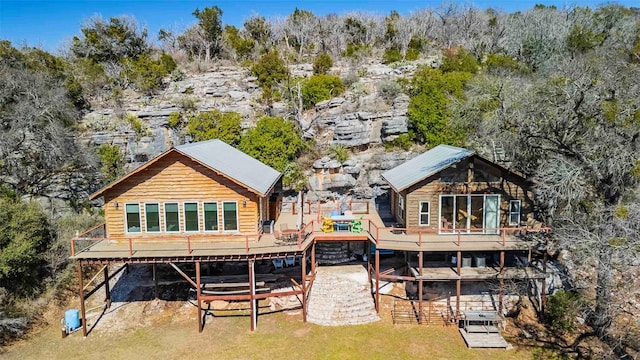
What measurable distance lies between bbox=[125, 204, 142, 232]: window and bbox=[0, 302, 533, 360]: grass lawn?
13.6ft

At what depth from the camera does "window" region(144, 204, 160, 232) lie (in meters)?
17.0

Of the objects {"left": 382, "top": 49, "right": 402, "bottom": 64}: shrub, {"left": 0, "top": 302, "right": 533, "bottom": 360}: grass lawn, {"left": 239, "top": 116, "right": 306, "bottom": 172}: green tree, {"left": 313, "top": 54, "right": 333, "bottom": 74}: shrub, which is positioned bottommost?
{"left": 0, "top": 302, "right": 533, "bottom": 360}: grass lawn

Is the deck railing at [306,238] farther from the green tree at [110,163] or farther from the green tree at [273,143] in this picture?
the green tree at [110,163]

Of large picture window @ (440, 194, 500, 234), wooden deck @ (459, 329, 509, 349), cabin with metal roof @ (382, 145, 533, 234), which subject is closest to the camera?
wooden deck @ (459, 329, 509, 349)

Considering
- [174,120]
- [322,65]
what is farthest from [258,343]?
[322,65]

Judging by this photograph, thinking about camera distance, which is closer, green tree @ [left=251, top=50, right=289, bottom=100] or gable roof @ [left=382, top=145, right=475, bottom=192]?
gable roof @ [left=382, top=145, right=475, bottom=192]

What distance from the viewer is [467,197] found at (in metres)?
18.0

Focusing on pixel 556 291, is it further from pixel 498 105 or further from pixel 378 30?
pixel 378 30

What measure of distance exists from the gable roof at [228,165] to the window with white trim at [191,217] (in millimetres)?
2069

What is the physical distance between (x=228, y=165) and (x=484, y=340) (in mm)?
12928

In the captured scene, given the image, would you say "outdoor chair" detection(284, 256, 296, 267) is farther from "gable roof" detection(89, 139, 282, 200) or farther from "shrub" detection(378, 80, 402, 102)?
"shrub" detection(378, 80, 402, 102)

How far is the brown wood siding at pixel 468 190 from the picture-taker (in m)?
17.8

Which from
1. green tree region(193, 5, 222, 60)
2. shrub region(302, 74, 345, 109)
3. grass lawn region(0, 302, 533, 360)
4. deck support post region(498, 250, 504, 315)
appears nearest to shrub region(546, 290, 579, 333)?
deck support post region(498, 250, 504, 315)

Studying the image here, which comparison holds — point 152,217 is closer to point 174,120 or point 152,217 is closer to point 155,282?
point 155,282
